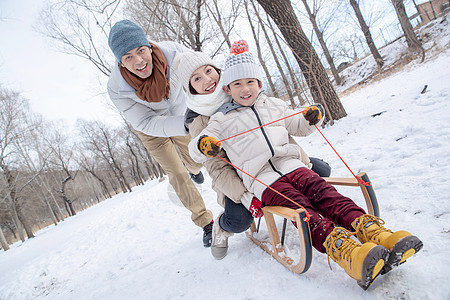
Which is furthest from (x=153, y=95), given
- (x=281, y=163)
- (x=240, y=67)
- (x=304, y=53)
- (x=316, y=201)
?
(x=304, y=53)

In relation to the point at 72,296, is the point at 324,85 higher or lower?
higher

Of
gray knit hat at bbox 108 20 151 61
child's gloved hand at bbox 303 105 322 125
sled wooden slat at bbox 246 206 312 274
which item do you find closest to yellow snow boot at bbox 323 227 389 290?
sled wooden slat at bbox 246 206 312 274

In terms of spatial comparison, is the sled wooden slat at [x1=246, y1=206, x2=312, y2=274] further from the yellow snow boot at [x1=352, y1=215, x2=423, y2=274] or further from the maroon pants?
the yellow snow boot at [x1=352, y1=215, x2=423, y2=274]

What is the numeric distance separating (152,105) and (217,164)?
3.26ft

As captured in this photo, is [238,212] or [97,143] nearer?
[238,212]

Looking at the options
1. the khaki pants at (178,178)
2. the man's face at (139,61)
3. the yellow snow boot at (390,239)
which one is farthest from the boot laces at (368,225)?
the man's face at (139,61)

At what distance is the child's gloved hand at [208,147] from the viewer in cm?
150

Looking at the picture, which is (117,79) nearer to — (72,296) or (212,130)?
(212,130)

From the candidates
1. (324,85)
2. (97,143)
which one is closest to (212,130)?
(324,85)

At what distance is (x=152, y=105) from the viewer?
2.33 m

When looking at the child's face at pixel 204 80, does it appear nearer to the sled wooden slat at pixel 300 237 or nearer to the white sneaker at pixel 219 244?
the sled wooden slat at pixel 300 237

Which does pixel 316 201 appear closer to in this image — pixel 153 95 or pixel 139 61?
pixel 153 95

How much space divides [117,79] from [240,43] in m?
1.19

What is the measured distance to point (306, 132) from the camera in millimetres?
1877
